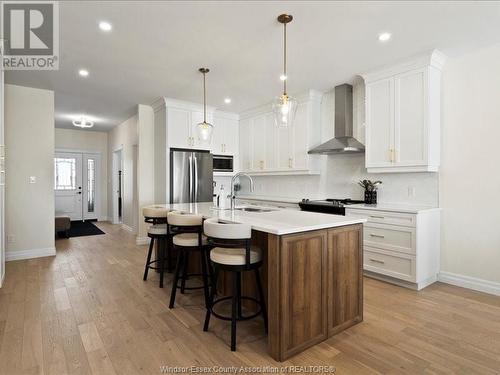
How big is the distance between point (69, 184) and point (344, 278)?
8.34m

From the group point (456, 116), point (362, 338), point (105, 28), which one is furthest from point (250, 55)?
point (362, 338)

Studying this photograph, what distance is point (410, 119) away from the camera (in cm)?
346

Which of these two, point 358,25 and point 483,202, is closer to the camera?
point 358,25

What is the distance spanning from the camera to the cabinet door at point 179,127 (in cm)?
514

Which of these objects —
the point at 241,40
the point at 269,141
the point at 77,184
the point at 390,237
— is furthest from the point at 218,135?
the point at 77,184

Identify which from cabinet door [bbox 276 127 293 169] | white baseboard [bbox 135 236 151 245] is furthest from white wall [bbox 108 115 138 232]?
cabinet door [bbox 276 127 293 169]

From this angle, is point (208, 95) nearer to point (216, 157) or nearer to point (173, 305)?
point (216, 157)

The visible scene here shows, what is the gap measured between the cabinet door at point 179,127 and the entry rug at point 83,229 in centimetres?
316

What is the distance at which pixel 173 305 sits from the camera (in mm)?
2770

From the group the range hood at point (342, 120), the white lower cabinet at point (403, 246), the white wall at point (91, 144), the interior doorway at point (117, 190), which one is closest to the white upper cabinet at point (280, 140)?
the range hood at point (342, 120)

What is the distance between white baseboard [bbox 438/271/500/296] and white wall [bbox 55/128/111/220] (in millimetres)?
8432

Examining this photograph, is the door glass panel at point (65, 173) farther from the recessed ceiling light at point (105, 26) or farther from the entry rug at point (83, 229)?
the recessed ceiling light at point (105, 26)

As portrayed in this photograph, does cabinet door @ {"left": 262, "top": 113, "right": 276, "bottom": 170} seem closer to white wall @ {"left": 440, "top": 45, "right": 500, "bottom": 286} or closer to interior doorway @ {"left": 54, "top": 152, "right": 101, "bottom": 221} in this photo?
white wall @ {"left": 440, "top": 45, "right": 500, "bottom": 286}

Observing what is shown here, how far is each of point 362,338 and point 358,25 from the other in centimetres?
274
